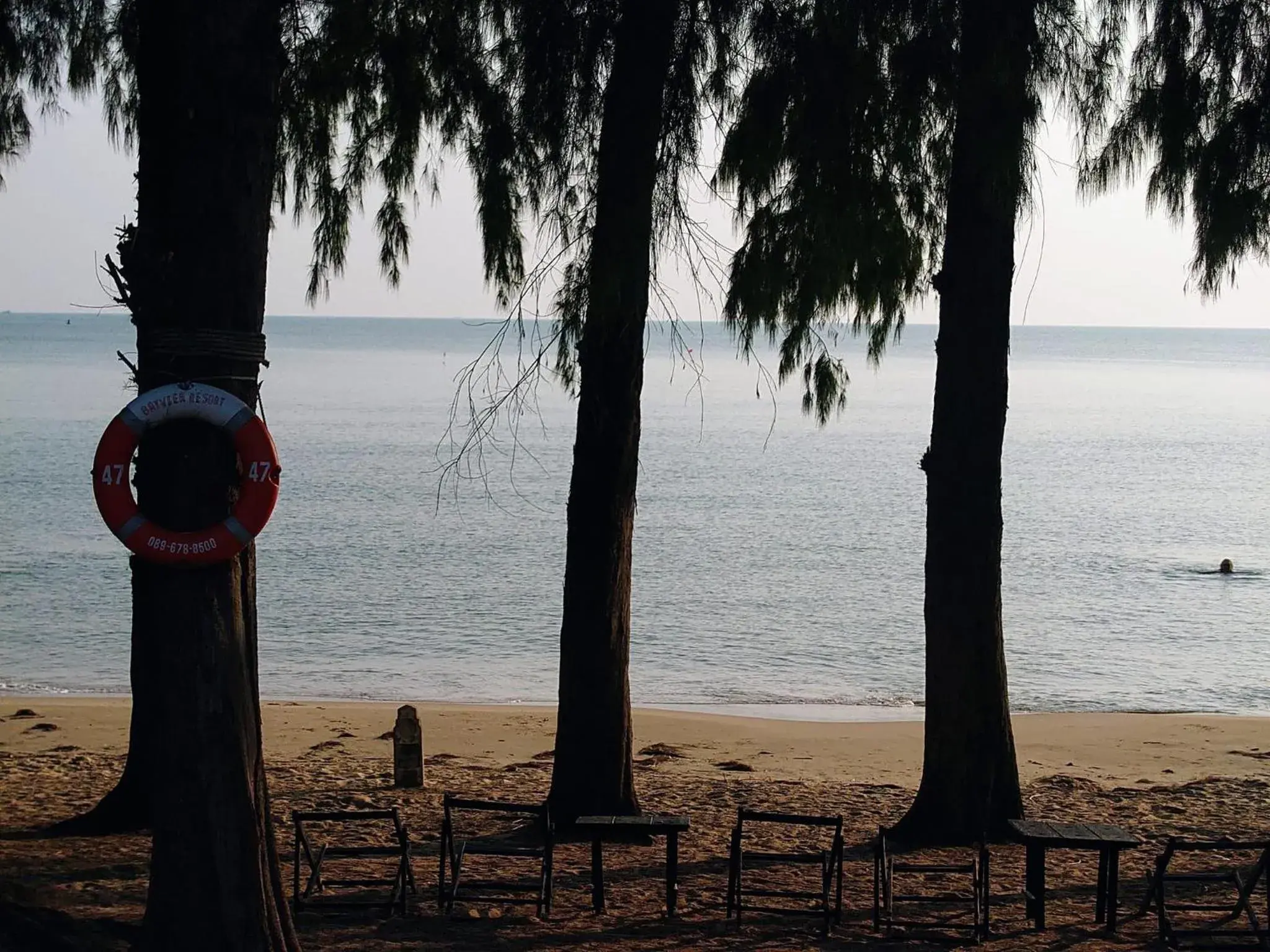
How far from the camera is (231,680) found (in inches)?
184

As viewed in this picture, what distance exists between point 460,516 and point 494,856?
1116 inches

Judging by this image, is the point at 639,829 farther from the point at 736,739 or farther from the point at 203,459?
the point at 736,739

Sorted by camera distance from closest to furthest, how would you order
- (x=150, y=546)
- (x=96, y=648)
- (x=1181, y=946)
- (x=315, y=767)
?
(x=150, y=546) → (x=1181, y=946) → (x=315, y=767) → (x=96, y=648)

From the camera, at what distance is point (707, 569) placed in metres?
28.0

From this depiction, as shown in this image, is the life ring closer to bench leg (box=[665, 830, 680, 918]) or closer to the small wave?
bench leg (box=[665, 830, 680, 918])

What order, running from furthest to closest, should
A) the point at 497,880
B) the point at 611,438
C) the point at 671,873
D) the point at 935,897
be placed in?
the point at 611,438, the point at 497,880, the point at 671,873, the point at 935,897

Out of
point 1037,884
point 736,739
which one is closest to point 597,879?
point 1037,884

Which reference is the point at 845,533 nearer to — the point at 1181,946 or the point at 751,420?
the point at 1181,946

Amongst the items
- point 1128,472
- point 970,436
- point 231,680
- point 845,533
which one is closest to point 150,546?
point 231,680

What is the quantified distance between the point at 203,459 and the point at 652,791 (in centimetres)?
581

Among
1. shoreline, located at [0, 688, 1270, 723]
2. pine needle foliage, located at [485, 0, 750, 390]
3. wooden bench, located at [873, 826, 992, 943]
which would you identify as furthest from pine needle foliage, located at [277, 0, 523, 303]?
shoreline, located at [0, 688, 1270, 723]

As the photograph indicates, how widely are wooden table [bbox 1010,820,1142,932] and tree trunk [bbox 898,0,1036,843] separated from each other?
1.62m

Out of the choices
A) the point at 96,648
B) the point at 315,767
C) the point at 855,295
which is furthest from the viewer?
the point at 96,648

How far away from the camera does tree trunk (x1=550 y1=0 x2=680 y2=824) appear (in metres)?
7.32
